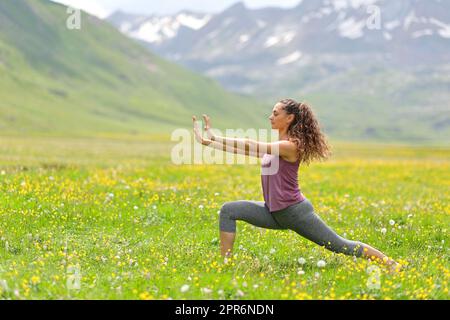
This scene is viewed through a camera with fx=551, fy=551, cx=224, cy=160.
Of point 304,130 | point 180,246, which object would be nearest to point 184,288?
point 180,246

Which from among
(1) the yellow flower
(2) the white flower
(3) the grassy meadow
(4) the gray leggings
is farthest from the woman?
(1) the yellow flower

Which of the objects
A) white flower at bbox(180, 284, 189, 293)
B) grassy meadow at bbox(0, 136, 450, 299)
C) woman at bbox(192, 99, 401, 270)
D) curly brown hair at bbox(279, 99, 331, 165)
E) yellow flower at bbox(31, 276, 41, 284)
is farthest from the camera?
curly brown hair at bbox(279, 99, 331, 165)

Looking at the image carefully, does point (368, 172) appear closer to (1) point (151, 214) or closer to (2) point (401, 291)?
(1) point (151, 214)

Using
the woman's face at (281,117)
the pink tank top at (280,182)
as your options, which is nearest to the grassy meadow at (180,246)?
the pink tank top at (280,182)

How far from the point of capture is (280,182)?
370 inches

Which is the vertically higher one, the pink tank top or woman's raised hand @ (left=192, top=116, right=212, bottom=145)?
woman's raised hand @ (left=192, top=116, right=212, bottom=145)

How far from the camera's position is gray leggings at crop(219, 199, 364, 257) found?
9.58 m

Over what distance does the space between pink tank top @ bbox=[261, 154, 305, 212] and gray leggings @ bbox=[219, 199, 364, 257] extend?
0.16 metres

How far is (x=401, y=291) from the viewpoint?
317 inches

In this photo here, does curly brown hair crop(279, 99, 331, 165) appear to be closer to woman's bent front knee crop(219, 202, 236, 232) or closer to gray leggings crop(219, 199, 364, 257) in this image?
gray leggings crop(219, 199, 364, 257)

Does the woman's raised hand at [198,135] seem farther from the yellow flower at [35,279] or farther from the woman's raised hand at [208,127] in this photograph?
the yellow flower at [35,279]

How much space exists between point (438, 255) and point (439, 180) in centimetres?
1893
